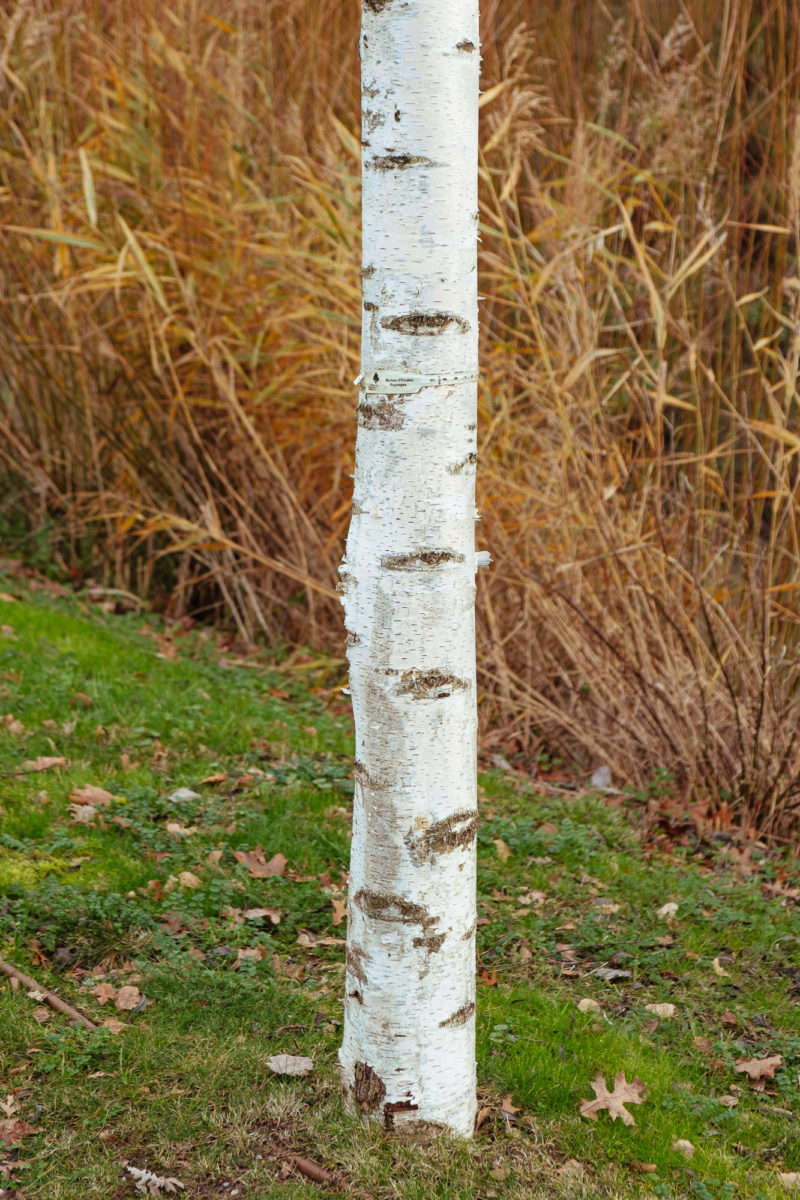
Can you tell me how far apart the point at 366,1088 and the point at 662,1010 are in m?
1.02

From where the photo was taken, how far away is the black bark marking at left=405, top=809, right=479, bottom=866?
2160mm

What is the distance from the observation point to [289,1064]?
8.28 feet

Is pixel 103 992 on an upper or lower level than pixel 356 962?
lower

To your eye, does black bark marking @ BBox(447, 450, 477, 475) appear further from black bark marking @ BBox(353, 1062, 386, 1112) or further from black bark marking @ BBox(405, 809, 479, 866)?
black bark marking @ BBox(353, 1062, 386, 1112)

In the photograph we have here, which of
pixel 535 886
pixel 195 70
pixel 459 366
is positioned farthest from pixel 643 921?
pixel 195 70

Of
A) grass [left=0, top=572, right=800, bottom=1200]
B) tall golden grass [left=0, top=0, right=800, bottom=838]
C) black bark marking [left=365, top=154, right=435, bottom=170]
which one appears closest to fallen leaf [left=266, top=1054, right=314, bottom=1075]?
grass [left=0, top=572, right=800, bottom=1200]

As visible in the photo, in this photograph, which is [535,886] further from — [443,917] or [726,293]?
[726,293]

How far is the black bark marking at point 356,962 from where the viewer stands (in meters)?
2.24

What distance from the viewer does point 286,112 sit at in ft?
19.7

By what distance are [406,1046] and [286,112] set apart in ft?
16.9

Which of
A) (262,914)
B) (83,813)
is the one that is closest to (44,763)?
(83,813)

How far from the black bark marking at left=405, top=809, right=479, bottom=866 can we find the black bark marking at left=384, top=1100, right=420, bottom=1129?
0.51 metres

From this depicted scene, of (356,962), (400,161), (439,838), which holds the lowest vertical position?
(356,962)

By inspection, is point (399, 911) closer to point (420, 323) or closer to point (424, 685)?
point (424, 685)
